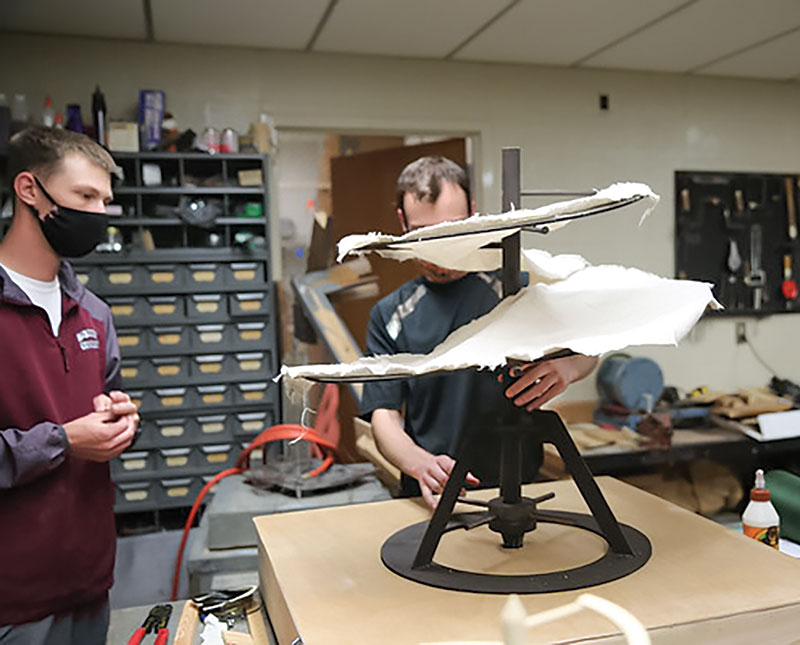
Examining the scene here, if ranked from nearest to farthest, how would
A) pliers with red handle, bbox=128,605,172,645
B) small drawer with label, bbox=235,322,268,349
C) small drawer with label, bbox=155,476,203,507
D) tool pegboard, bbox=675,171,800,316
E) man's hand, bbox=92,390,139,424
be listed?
pliers with red handle, bbox=128,605,172,645 → man's hand, bbox=92,390,139,424 → small drawer with label, bbox=155,476,203,507 → small drawer with label, bbox=235,322,268,349 → tool pegboard, bbox=675,171,800,316

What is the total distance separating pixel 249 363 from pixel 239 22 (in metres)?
1.46

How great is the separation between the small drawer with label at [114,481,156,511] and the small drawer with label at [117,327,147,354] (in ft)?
1.86

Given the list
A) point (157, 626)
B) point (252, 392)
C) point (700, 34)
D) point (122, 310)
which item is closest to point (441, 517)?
point (157, 626)

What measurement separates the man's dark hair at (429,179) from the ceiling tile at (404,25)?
1704 millimetres

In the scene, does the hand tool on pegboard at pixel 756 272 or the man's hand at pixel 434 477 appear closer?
the man's hand at pixel 434 477

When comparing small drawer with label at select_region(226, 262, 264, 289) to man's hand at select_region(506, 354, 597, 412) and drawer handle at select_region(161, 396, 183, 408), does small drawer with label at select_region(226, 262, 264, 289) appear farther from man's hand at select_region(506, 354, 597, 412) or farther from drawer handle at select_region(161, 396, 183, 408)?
man's hand at select_region(506, 354, 597, 412)

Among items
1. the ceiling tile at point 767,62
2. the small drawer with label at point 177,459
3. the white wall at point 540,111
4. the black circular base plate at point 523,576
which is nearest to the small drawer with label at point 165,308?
the small drawer with label at point 177,459

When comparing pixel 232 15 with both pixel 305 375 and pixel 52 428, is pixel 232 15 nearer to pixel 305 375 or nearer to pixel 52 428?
pixel 52 428

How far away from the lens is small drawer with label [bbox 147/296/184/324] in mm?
3021

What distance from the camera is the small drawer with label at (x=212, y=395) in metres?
3.07

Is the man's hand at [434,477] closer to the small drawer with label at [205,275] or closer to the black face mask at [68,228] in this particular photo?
the black face mask at [68,228]

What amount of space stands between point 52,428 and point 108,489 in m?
0.27

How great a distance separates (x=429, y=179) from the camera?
52.3 inches

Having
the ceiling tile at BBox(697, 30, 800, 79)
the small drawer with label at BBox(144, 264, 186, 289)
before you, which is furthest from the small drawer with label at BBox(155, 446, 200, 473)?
the ceiling tile at BBox(697, 30, 800, 79)
